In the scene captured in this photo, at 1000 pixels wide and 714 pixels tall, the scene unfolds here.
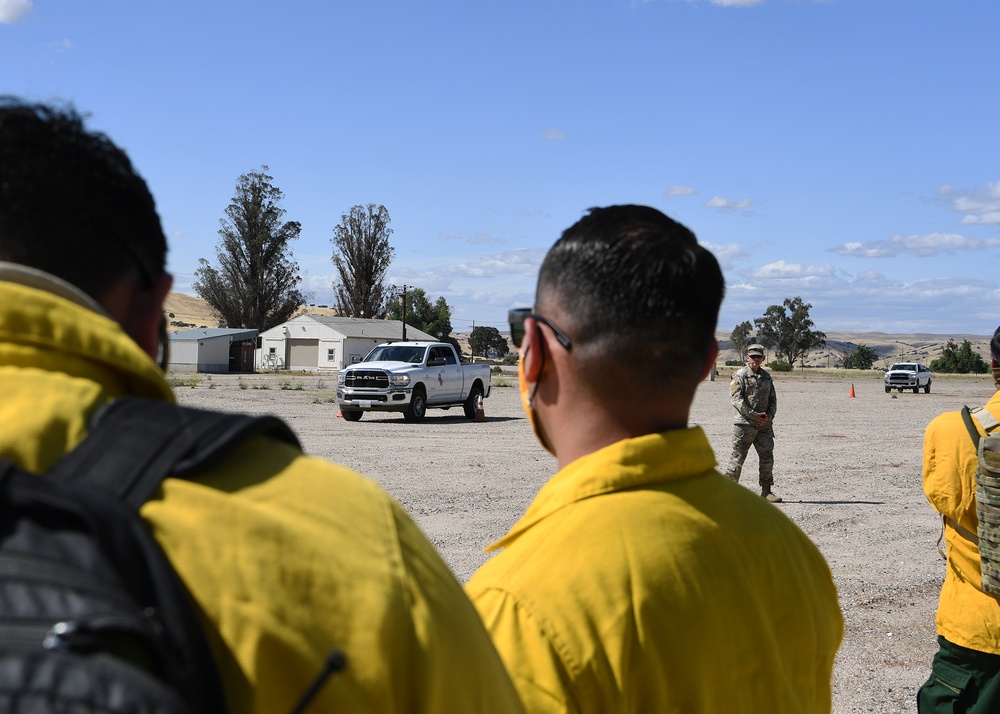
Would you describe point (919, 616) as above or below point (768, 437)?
below

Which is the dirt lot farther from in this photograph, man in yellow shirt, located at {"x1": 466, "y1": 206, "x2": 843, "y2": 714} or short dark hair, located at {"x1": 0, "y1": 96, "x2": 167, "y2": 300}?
short dark hair, located at {"x1": 0, "y1": 96, "x2": 167, "y2": 300}

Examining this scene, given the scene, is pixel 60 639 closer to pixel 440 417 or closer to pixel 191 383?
pixel 440 417

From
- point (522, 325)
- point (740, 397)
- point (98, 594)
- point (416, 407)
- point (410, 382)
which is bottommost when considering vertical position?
point (416, 407)

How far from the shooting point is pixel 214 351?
67.7 metres

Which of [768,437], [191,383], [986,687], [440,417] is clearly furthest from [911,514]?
[191,383]

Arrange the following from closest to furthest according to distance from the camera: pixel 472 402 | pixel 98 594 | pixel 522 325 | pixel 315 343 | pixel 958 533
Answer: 1. pixel 98 594
2. pixel 522 325
3. pixel 958 533
4. pixel 472 402
5. pixel 315 343

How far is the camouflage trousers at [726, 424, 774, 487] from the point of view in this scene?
472 inches

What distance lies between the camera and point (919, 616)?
727cm

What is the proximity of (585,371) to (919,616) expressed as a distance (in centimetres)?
633

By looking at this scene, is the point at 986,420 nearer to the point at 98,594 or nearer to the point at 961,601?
the point at 961,601

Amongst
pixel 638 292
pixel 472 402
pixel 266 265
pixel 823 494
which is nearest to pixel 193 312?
pixel 266 265

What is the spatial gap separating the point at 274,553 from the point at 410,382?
74.1 ft

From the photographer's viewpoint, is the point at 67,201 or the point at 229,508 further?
the point at 67,201

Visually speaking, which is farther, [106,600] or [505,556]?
[505,556]
